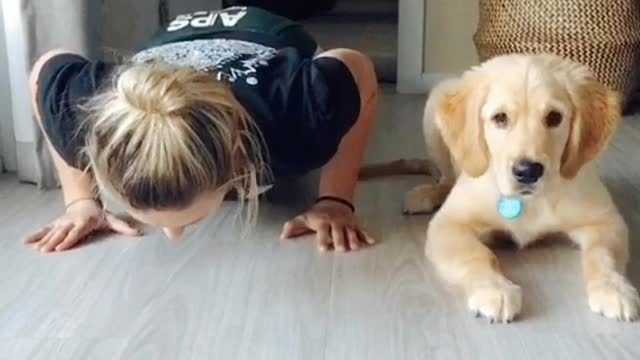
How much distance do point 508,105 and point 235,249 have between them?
1.65ft

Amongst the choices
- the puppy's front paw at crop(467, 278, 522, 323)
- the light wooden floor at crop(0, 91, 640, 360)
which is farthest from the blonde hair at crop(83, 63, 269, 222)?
the puppy's front paw at crop(467, 278, 522, 323)

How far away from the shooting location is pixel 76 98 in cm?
153

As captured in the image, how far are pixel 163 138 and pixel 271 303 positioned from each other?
282 millimetres

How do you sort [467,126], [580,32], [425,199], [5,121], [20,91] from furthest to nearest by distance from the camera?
1. [580,32]
2. [5,121]
3. [20,91]
4. [425,199]
5. [467,126]

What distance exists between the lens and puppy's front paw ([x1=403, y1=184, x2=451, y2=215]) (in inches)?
70.9

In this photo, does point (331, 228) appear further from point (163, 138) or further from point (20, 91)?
point (20, 91)

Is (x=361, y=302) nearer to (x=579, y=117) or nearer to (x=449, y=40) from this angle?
(x=579, y=117)

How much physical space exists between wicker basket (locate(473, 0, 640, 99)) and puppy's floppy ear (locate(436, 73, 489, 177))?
1146 mm

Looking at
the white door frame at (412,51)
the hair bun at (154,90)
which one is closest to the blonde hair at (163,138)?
the hair bun at (154,90)

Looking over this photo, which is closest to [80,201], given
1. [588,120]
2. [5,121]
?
[5,121]

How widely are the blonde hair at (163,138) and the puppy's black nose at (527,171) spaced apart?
1.32 ft

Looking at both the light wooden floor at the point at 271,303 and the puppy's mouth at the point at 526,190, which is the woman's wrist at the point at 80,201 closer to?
the light wooden floor at the point at 271,303

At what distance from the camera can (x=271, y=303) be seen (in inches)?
54.8

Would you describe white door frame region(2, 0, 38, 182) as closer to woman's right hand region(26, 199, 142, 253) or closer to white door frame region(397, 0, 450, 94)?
woman's right hand region(26, 199, 142, 253)
